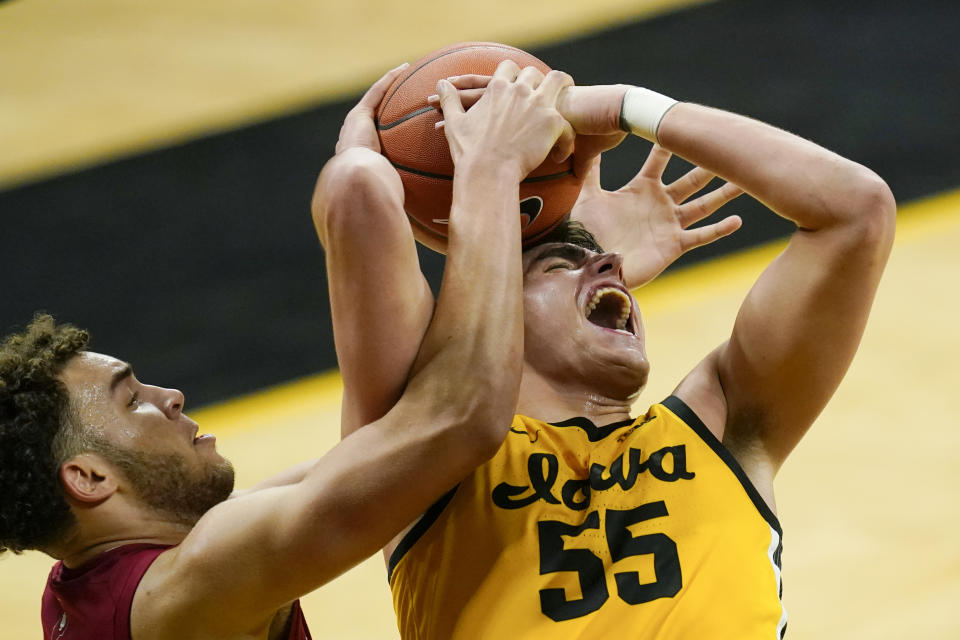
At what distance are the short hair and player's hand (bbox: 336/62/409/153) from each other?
52 centimetres

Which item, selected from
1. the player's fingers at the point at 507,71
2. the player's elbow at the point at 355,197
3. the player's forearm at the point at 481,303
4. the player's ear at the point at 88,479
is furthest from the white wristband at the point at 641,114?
the player's ear at the point at 88,479

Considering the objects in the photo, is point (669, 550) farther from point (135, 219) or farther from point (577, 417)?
point (135, 219)

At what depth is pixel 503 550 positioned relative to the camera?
3002mm

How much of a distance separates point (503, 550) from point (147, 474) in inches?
34.0

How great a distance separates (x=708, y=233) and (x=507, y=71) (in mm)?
955

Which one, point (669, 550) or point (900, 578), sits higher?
point (669, 550)

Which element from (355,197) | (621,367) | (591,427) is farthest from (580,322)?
(355,197)

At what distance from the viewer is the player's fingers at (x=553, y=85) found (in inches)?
119

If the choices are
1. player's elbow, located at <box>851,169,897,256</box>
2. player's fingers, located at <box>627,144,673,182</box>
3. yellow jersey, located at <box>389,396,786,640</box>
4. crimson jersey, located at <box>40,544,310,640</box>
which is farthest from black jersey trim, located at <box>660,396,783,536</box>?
crimson jersey, located at <box>40,544,310,640</box>

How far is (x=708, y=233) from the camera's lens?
148 inches

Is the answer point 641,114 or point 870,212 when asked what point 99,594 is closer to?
point 641,114

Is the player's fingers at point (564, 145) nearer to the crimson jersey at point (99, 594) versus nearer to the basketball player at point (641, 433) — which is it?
the basketball player at point (641, 433)

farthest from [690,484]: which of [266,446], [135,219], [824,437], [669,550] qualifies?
[135,219]

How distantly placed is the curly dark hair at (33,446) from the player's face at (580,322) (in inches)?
44.1
